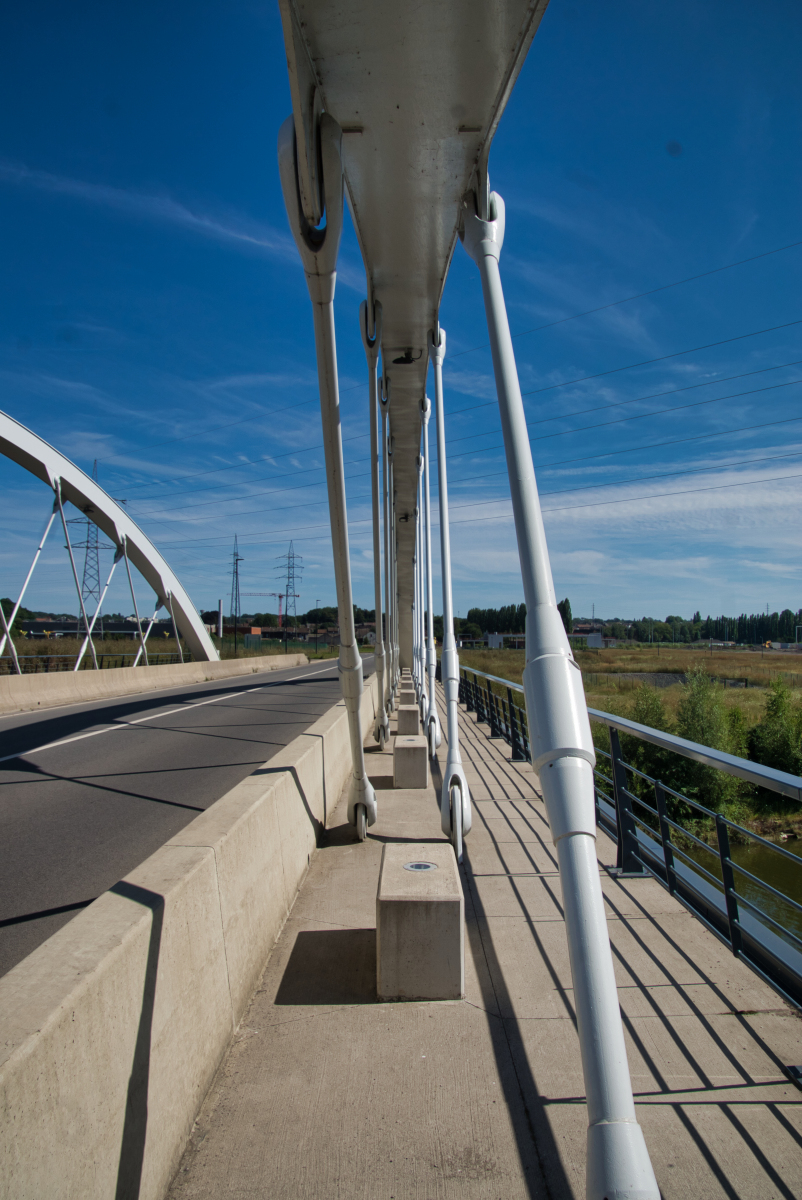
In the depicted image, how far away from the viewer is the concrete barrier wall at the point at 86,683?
49.1ft

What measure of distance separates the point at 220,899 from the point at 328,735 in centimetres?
349

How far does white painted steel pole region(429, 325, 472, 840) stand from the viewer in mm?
4770

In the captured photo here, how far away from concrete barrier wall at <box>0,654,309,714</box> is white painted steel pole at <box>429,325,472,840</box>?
462 inches

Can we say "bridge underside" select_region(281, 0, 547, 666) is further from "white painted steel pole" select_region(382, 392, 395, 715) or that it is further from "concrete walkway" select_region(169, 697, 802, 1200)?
"white painted steel pole" select_region(382, 392, 395, 715)

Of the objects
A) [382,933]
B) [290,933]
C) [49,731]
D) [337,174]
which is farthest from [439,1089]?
[49,731]

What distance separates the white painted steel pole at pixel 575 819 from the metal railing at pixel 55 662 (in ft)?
68.7

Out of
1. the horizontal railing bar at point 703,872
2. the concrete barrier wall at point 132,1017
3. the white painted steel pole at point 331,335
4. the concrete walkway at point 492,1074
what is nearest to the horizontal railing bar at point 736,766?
the horizontal railing bar at point 703,872

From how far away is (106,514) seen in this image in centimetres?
2516

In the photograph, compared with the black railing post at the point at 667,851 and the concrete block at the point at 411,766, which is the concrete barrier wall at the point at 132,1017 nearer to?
the black railing post at the point at 667,851

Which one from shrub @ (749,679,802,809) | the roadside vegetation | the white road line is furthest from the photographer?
shrub @ (749,679,802,809)

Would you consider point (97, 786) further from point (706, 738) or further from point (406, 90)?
point (706, 738)

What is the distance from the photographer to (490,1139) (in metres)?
2.21

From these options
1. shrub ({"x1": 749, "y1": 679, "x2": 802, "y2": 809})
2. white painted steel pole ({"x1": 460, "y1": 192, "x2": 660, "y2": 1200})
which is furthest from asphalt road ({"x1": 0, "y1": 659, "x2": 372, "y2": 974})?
shrub ({"x1": 749, "y1": 679, "x2": 802, "y2": 809})

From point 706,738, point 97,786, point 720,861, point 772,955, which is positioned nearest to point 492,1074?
point 772,955
